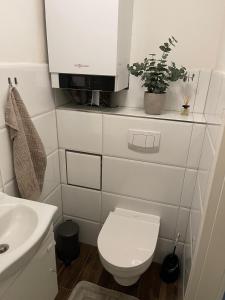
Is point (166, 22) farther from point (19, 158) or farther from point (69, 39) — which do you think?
point (19, 158)

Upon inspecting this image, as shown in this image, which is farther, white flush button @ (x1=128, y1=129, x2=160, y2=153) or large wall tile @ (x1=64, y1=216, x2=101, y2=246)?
large wall tile @ (x1=64, y1=216, x2=101, y2=246)

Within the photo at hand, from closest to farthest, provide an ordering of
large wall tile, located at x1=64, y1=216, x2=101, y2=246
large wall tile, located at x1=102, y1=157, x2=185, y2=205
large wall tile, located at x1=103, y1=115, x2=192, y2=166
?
1. large wall tile, located at x1=103, y1=115, x2=192, y2=166
2. large wall tile, located at x1=102, y1=157, x2=185, y2=205
3. large wall tile, located at x1=64, y1=216, x2=101, y2=246

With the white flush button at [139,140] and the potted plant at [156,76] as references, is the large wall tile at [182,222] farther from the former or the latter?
the potted plant at [156,76]

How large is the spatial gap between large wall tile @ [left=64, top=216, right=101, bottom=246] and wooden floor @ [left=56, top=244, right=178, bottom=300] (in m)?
0.15

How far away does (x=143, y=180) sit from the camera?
151cm

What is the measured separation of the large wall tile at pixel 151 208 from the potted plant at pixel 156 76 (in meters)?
0.64

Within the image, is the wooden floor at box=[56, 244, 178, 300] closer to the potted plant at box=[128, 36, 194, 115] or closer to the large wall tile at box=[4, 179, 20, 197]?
the large wall tile at box=[4, 179, 20, 197]

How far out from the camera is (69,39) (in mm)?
1238

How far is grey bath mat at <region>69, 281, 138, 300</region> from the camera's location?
4.78 ft

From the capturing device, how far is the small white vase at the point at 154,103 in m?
1.35

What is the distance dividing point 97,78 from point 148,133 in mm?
447

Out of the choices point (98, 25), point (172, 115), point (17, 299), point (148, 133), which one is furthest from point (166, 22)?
point (17, 299)

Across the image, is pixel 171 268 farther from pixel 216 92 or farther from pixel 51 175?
pixel 216 92

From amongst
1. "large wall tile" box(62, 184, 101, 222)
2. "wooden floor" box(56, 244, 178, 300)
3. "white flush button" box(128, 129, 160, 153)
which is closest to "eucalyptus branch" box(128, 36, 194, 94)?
"white flush button" box(128, 129, 160, 153)
